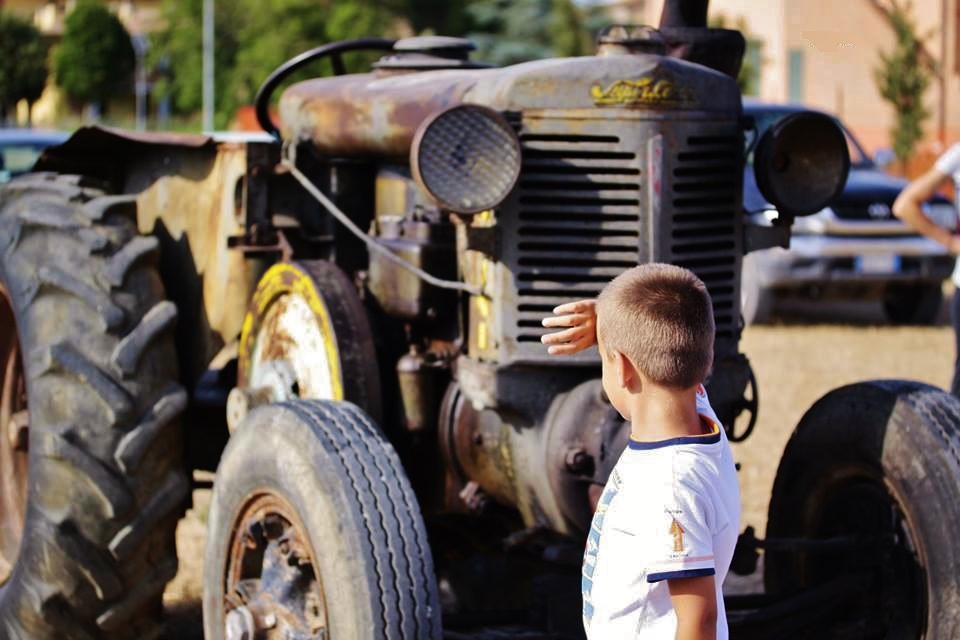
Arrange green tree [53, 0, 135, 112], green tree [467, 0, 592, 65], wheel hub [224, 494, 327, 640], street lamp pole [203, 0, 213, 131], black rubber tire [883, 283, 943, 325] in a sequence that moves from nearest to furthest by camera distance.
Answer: wheel hub [224, 494, 327, 640] → black rubber tire [883, 283, 943, 325] → green tree [53, 0, 135, 112] → green tree [467, 0, 592, 65] → street lamp pole [203, 0, 213, 131]

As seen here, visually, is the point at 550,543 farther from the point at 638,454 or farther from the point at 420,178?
the point at 638,454

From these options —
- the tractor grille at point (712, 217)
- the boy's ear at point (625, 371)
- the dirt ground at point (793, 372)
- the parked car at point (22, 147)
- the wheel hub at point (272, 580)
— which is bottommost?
the dirt ground at point (793, 372)

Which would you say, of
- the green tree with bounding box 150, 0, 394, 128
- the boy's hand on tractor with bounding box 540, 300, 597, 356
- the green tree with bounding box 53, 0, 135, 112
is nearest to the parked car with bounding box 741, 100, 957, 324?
the boy's hand on tractor with bounding box 540, 300, 597, 356

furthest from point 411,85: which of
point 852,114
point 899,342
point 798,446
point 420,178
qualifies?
point 852,114

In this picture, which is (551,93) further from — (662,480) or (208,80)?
(208,80)

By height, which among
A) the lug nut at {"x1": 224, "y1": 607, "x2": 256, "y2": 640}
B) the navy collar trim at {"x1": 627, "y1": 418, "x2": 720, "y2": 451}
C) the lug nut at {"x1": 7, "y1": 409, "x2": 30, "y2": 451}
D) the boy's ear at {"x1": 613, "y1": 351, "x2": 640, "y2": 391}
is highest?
the boy's ear at {"x1": 613, "y1": 351, "x2": 640, "y2": 391}

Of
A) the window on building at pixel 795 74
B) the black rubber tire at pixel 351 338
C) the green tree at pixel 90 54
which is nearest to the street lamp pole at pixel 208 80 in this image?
the green tree at pixel 90 54

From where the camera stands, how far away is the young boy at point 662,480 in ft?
9.21

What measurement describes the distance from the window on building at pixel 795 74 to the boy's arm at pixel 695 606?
115ft

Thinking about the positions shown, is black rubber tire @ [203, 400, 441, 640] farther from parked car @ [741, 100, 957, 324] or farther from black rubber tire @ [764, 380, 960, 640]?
parked car @ [741, 100, 957, 324]

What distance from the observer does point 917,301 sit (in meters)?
14.7

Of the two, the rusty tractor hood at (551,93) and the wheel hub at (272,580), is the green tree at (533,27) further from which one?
the wheel hub at (272,580)

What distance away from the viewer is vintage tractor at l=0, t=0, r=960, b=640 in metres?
4.02

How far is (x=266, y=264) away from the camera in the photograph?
5285 millimetres
